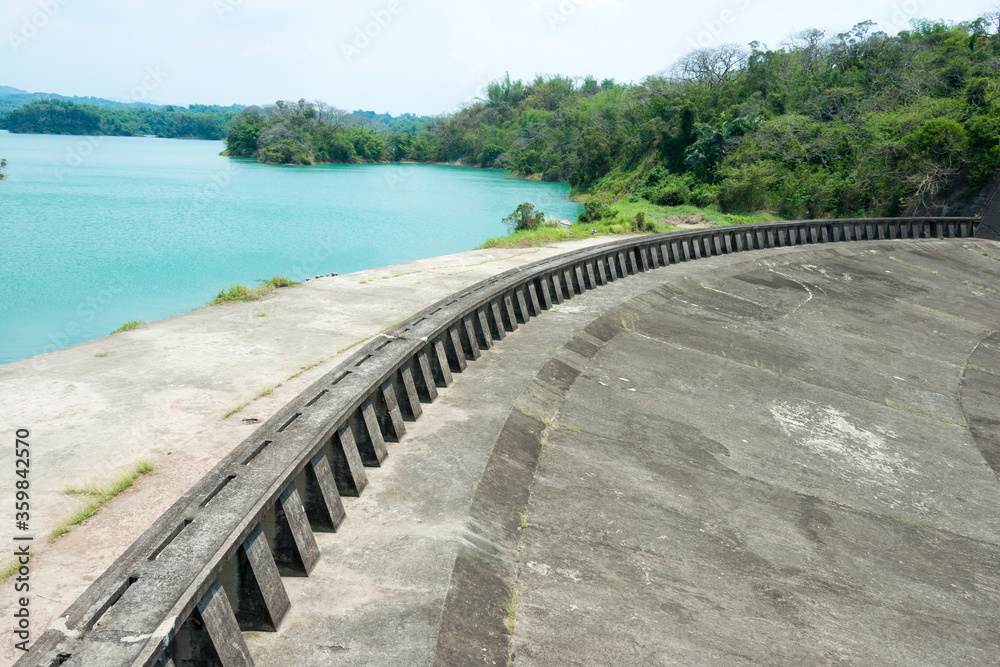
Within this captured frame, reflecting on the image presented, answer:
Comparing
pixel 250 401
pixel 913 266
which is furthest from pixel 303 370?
pixel 913 266

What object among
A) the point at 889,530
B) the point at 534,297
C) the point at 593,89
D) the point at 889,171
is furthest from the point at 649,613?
the point at 593,89

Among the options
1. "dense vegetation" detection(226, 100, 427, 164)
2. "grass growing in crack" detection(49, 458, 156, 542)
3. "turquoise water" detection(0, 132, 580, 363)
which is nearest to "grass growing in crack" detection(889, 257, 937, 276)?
"turquoise water" detection(0, 132, 580, 363)

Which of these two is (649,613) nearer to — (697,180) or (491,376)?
(491,376)

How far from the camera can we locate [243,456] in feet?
19.0

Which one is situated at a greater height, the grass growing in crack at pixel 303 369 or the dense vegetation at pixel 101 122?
the dense vegetation at pixel 101 122

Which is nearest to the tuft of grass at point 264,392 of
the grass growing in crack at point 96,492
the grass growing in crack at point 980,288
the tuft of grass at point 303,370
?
the tuft of grass at point 303,370

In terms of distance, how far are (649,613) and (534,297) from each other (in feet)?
30.3

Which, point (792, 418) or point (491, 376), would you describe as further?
point (792, 418)

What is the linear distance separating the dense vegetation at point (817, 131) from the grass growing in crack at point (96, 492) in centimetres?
2839

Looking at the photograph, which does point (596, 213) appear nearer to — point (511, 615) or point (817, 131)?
point (817, 131)

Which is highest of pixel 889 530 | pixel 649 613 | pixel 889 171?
pixel 889 171
